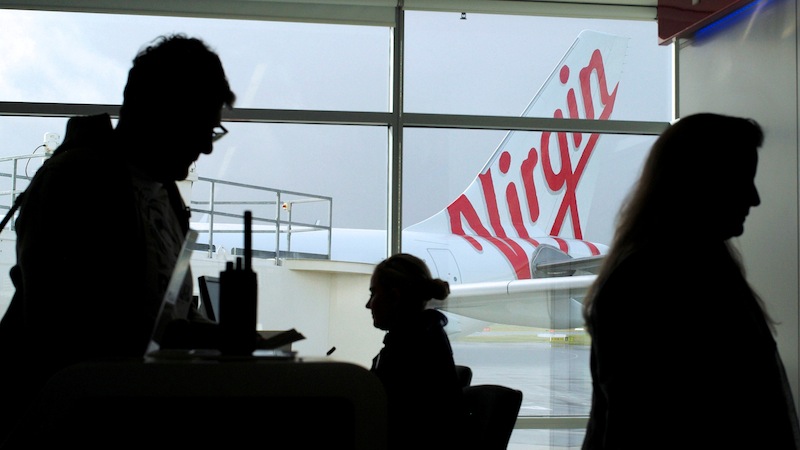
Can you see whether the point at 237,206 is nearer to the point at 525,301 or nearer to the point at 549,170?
the point at 525,301

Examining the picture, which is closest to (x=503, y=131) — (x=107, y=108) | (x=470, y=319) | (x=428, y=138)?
(x=428, y=138)

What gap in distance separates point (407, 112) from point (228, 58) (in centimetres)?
115

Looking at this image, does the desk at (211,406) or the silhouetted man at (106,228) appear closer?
the desk at (211,406)

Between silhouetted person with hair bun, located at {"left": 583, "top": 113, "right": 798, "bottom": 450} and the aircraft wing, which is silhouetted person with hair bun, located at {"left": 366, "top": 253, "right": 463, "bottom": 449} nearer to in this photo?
silhouetted person with hair bun, located at {"left": 583, "top": 113, "right": 798, "bottom": 450}

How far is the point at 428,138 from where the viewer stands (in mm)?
5133

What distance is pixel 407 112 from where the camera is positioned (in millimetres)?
5023

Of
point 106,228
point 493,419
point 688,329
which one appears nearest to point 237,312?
point 106,228

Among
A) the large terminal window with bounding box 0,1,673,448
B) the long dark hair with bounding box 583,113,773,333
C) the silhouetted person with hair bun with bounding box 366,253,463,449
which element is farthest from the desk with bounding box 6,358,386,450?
the large terminal window with bounding box 0,1,673,448

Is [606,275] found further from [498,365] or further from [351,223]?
[498,365]

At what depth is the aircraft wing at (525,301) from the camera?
18.2ft

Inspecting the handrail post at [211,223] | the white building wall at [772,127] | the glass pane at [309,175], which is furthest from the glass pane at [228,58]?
the white building wall at [772,127]

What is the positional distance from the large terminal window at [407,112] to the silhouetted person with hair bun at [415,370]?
2.57m

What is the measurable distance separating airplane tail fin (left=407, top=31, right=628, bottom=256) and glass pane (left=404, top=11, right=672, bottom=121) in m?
0.04

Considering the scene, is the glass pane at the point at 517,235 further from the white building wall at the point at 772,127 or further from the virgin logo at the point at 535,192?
the white building wall at the point at 772,127
